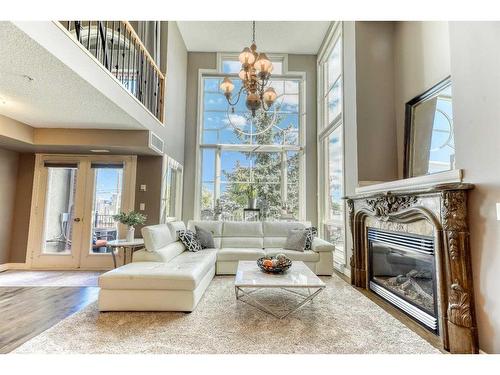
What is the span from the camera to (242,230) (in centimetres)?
521

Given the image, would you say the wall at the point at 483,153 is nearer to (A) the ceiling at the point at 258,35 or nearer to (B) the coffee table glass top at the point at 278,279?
(B) the coffee table glass top at the point at 278,279

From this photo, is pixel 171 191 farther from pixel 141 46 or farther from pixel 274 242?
pixel 141 46

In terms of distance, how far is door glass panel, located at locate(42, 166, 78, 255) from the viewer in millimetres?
4953

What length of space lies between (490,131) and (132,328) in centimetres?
332

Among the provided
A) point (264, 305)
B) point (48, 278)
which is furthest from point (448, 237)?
point (48, 278)

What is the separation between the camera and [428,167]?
3.26 meters

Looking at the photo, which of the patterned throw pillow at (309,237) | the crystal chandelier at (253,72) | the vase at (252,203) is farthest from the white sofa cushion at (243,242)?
the crystal chandelier at (253,72)

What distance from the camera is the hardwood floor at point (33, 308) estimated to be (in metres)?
2.35

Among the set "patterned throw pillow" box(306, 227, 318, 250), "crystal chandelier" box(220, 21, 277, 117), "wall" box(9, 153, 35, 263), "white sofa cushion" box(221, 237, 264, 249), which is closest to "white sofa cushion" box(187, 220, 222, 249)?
"white sofa cushion" box(221, 237, 264, 249)

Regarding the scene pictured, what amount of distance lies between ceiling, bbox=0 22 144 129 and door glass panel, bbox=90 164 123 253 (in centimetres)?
115

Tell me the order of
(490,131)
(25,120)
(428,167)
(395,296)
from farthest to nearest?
(25,120) < (428,167) < (395,296) < (490,131)
